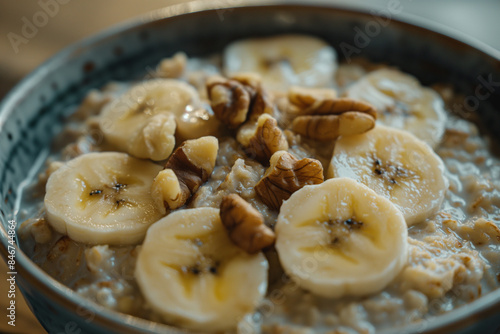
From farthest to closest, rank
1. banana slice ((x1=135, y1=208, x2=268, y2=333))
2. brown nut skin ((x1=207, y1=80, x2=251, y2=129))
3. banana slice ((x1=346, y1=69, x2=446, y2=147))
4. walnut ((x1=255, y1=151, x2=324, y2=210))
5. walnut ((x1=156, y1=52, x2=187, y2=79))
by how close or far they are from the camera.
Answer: walnut ((x1=156, y1=52, x2=187, y2=79)), banana slice ((x1=346, y1=69, x2=446, y2=147)), brown nut skin ((x1=207, y1=80, x2=251, y2=129)), walnut ((x1=255, y1=151, x2=324, y2=210)), banana slice ((x1=135, y1=208, x2=268, y2=333))

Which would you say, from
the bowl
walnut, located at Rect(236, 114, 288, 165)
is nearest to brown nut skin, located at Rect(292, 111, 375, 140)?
walnut, located at Rect(236, 114, 288, 165)

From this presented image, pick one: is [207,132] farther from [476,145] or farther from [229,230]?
[476,145]

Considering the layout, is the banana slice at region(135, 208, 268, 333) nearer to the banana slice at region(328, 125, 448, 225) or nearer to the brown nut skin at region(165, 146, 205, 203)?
the brown nut skin at region(165, 146, 205, 203)

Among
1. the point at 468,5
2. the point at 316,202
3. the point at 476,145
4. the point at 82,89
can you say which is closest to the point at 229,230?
the point at 316,202

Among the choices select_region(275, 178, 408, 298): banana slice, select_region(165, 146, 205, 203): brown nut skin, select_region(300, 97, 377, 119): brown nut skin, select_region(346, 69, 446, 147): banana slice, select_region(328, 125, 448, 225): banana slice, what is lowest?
select_region(346, 69, 446, 147): banana slice

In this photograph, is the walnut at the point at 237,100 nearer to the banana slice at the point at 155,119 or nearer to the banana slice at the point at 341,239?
the banana slice at the point at 155,119

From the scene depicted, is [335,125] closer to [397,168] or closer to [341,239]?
[397,168]

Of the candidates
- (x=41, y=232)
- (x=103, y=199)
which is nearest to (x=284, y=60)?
(x=103, y=199)
